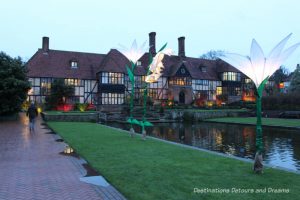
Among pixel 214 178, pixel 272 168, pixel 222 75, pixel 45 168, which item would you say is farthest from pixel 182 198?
pixel 222 75

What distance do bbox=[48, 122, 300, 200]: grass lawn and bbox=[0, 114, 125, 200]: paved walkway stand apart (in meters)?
0.58

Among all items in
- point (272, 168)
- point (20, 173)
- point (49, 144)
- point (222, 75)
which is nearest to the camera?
point (20, 173)

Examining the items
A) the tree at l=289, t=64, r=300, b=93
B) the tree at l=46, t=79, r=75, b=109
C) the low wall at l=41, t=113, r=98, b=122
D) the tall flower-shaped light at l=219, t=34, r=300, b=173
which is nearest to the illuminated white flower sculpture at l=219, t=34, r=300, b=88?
the tall flower-shaped light at l=219, t=34, r=300, b=173

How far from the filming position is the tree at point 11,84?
29.1 m

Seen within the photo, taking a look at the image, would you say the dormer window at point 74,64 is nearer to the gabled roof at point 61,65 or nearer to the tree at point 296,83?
the gabled roof at point 61,65

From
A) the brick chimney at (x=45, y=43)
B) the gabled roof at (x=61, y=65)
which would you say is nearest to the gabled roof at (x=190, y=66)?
the gabled roof at (x=61, y=65)

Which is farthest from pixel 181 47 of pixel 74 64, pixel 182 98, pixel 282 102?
pixel 282 102

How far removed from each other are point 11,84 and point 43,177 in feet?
77.7

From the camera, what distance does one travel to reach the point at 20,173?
8.62 metres

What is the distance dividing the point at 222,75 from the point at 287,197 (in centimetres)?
5542

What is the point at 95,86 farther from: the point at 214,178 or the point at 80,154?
the point at 214,178

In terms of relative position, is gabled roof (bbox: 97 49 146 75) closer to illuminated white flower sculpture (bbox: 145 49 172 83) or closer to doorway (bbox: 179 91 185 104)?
doorway (bbox: 179 91 185 104)

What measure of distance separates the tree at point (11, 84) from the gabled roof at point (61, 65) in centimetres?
1467

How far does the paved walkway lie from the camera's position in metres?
6.63
